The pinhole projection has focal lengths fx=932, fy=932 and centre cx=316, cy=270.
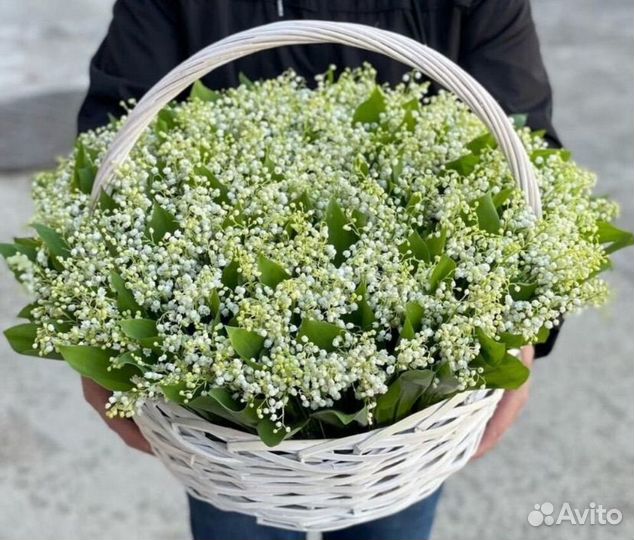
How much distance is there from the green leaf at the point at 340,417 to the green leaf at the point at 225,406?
0.18 feet

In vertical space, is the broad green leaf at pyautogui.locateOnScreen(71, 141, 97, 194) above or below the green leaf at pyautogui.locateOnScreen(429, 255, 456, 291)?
below

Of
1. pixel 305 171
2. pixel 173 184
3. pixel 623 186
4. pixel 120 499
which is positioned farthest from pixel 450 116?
Result: pixel 623 186

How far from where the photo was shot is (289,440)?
0.85 meters

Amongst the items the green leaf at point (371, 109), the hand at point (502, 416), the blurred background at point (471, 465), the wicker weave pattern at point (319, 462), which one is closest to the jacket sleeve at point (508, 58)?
the hand at point (502, 416)

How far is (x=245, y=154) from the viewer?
0.97 metres

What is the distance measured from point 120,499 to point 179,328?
116 centimetres

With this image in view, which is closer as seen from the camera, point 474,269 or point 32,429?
point 474,269

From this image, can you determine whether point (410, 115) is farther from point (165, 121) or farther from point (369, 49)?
point (165, 121)

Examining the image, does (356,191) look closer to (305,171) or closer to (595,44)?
(305,171)

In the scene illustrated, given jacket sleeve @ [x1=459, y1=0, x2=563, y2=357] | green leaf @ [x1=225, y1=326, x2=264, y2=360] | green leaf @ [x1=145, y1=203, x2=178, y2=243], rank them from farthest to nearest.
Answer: jacket sleeve @ [x1=459, y1=0, x2=563, y2=357] < green leaf @ [x1=145, y1=203, x2=178, y2=243] < green leaf @ [x1=225, y1=326, x2=264, y2=360]

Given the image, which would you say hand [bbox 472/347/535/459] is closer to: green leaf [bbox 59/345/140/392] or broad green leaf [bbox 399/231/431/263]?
broad green leaf [bbox 399/231/431/263]

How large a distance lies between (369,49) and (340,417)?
13.9 inches

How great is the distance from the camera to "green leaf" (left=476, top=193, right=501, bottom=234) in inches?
35.4

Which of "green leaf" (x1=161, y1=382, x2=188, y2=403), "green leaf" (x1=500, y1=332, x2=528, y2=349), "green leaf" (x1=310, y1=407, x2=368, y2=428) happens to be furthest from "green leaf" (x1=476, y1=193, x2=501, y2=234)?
"green leaf" (x1=161, y1=382, x2=188, y2=403)
